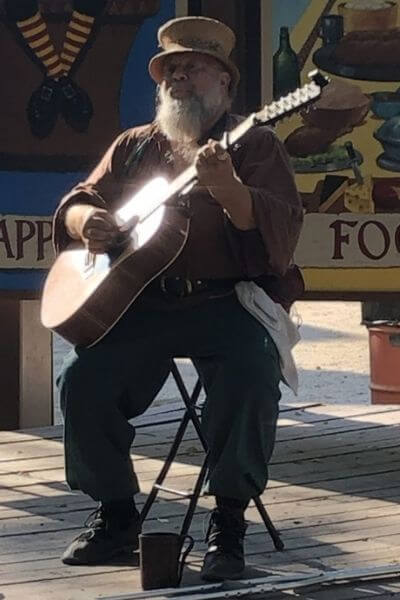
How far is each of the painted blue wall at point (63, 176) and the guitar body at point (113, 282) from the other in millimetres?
1388

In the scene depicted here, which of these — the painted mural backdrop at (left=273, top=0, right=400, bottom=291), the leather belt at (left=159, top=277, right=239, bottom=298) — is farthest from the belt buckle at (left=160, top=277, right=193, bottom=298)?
the painted mural backdrop at (left=273, top=0, right=400, bottom=291)

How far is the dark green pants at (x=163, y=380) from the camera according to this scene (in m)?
3.85

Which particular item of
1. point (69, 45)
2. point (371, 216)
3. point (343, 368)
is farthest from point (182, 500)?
point (343, 368)

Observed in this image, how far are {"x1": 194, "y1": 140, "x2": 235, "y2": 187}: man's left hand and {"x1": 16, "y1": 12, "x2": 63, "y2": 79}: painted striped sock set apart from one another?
1925 mm

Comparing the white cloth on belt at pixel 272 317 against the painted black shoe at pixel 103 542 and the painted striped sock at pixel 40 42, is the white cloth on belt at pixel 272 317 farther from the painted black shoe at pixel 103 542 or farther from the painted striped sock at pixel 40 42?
the painted striped sock at pixel 40 42

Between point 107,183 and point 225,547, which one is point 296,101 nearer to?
point 107,183

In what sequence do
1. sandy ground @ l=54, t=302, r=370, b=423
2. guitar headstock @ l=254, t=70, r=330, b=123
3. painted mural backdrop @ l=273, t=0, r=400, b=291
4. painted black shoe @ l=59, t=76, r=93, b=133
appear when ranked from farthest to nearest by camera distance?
sandy ground @ l=54, t=302, r=370, b=423, painted black shoe @ l=59, t=76, r=93, b=133, painted mural backdrop @ l=273, t=0, r=400, b=291, guitar headstock @ l=254, t=70, r=330, b=123

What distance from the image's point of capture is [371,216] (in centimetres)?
521

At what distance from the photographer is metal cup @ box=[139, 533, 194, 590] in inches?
150

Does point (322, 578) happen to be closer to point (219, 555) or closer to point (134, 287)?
point (219, 555)

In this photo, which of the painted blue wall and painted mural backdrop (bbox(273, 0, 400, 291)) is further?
the painted blue wall

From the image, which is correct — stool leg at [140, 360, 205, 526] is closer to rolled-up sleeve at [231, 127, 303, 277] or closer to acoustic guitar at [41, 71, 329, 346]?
acoustic guitar at [41, 71, 329, 346]

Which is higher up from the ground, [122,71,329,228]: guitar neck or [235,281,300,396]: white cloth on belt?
[122,71,329,228]: guitar neck

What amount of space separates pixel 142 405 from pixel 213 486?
1.13 ft
